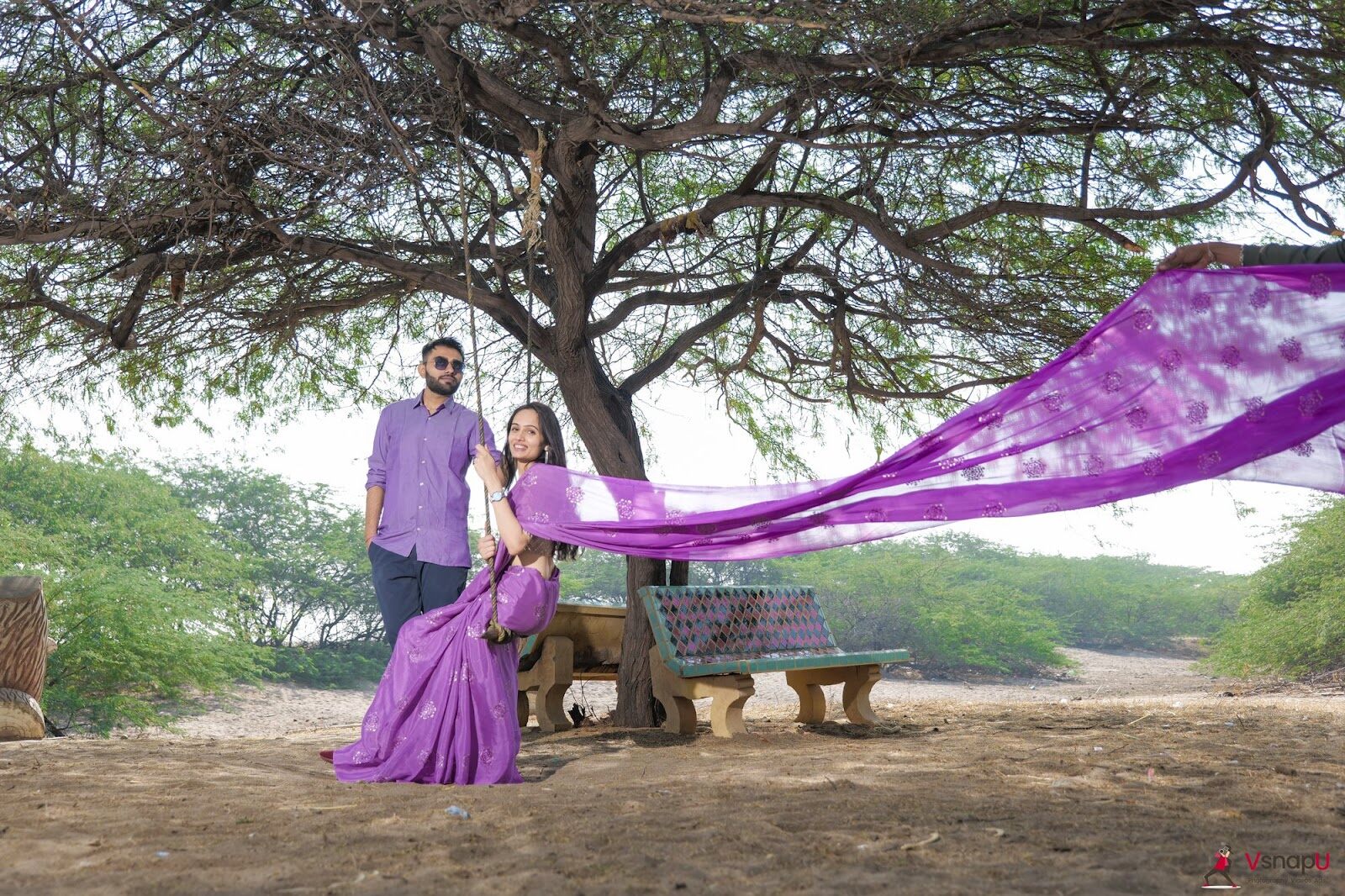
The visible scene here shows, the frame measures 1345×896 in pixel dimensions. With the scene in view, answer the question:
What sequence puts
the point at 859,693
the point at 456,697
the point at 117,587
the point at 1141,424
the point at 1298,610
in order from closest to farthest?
the point at 1141,424 < the point at 456,697 < the point at 859,693 < the point at 117,587 < the point at 1298,610

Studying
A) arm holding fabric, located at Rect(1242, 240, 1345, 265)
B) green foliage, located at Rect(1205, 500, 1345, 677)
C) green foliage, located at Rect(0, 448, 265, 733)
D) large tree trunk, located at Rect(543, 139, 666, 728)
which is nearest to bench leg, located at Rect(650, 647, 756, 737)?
large tree trunk, located at Rect(543, 139, 666, 728)

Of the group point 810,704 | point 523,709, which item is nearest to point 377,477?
point 523,709

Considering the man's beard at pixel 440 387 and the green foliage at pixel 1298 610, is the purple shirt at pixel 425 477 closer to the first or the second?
the man's beard at pixel 440 387

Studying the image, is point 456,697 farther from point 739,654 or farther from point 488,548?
point 739,654

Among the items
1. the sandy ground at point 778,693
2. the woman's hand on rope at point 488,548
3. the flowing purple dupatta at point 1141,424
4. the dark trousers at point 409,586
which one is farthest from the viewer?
the sandy ground at point 778,693

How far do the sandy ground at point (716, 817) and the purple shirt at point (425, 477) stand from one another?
39.4 inches

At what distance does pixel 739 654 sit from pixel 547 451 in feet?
7.38

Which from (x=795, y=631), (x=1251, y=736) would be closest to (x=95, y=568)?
(x=795, y=631)

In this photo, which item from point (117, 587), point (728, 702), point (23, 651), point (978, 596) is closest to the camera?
point (728, 702)

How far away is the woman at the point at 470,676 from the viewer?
4.20 m

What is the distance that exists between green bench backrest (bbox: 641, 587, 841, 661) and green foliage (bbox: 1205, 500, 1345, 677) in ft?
29.1

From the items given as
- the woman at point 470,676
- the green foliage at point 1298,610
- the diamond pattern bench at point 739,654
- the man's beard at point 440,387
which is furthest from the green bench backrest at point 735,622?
the green foliage at point 1298,610

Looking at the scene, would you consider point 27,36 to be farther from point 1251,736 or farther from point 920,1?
point 1251,736

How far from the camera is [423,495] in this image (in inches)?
187
